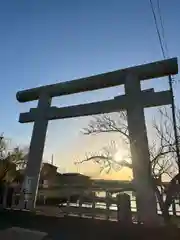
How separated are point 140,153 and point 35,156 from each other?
15.4ft

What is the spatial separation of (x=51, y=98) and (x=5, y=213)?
16.6ft

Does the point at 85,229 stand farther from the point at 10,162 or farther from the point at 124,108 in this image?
the point at 10,162

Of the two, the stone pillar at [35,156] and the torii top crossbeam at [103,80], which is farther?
the stone pillar at [35,156]

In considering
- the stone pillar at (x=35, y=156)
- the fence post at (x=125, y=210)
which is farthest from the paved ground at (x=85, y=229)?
the stone pillar at (x=35, y=156)

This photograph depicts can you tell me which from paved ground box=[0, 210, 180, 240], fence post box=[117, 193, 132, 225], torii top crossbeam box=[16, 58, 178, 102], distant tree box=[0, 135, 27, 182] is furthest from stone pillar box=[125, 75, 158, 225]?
distant tree box=[0, 135, 27, 182]

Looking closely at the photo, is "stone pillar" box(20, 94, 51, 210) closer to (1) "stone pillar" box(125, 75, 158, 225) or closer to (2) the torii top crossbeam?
(2) the torii top crossbeam

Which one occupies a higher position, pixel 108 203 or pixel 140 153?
pixel 140 153

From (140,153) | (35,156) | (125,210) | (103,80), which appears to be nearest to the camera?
(125,210)

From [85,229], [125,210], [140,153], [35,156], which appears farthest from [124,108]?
[85,229]

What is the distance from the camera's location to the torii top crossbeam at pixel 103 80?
1016 cm

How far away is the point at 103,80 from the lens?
1143 centimetres

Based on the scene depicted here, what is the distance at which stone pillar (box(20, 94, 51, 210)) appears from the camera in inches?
465

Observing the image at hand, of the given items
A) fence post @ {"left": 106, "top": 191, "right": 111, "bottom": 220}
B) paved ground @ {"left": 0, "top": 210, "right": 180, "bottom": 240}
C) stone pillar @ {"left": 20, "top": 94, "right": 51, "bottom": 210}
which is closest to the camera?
paved ground @ {"left": 0, "top": 210, "right": 180, "bottom": 240}

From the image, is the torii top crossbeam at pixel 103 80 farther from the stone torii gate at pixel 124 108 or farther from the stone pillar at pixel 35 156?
the stone pillar at pixel 35 156
